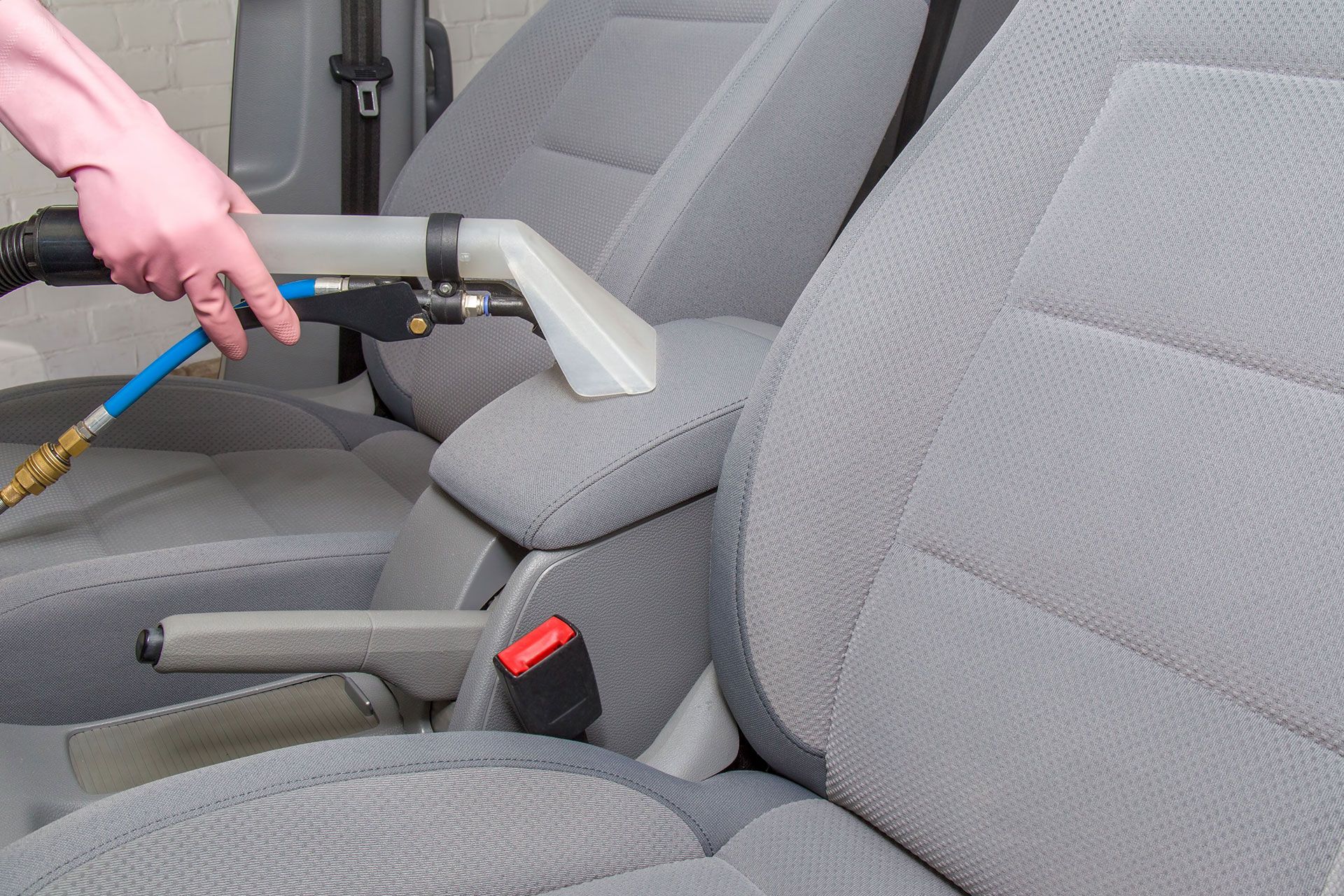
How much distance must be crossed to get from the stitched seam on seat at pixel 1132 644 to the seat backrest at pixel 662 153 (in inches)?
17.1

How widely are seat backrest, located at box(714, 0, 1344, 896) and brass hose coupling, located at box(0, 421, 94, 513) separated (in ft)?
1.80

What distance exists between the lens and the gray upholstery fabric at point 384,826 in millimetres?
563

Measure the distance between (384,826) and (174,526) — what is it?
0.57 meters

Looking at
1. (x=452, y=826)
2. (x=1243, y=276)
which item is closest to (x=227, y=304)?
(x=452, y=826)

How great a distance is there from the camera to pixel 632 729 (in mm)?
878

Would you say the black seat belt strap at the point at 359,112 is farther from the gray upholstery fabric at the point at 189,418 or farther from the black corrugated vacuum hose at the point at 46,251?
the black corrugated vacuum hose at the point at 46,251

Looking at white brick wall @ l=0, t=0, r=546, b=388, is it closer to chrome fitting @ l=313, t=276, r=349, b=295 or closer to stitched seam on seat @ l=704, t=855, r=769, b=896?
chrome fitting @ l=313, t=276, r=349, b=295

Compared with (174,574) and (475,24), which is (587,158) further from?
(475,24)

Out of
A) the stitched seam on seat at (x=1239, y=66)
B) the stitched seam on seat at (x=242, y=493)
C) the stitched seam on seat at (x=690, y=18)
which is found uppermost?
the stitched seam on seat at (x=1239, y=66)

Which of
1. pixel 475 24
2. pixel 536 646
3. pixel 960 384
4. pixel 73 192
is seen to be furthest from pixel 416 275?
pixel 475 24

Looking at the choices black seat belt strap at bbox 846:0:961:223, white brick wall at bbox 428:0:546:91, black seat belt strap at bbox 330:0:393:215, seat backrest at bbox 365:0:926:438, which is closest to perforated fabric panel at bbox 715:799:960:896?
seat backrest at bbox 365:0:926:438

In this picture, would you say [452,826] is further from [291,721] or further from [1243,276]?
[1243,276]

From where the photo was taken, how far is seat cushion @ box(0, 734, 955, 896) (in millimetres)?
567

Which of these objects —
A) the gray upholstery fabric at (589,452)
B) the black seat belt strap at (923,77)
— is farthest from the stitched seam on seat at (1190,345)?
the black seat belt strap at (923,77)
